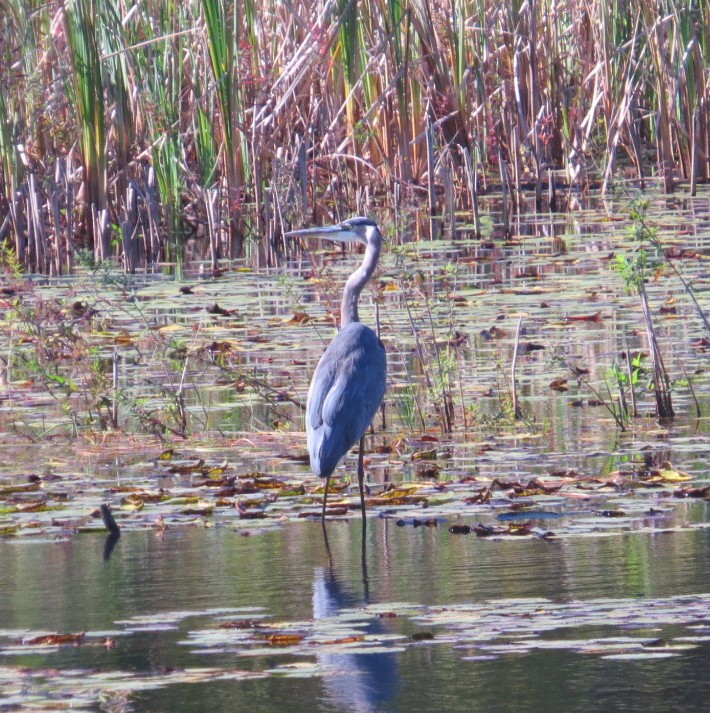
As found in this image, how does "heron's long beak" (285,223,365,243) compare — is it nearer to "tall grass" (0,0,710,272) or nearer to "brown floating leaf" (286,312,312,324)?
"brown floating leaf" (286,312,312,324)

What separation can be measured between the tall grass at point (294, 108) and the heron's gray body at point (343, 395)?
5.47 metres

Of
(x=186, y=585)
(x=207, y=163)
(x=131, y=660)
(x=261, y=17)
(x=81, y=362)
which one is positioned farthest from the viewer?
(x=261, y=17)

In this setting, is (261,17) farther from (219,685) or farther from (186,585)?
(219,685)

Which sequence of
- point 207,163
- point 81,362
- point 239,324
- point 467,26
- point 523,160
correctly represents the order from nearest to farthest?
1. point 81,362
2. point 239,324
3. point 207,163
4. point 467,26
5. point 523,160

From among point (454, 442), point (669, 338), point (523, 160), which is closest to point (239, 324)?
point (669, 338)

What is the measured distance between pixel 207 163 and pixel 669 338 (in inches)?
207

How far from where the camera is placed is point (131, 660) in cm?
356

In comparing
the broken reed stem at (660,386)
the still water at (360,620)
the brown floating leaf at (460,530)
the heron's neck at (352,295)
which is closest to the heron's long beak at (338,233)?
the heron's neck at (352,295)

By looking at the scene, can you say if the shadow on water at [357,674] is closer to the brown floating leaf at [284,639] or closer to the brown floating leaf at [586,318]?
the brown floating leaf at [284,639]

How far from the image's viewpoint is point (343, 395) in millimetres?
5516

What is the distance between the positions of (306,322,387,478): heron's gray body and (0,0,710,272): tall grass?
5.47m

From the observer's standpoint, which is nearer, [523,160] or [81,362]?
[81,362]

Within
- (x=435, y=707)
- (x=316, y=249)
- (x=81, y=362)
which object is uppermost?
(x=316, y=249)

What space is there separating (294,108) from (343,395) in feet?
25.8
